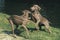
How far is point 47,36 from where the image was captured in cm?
922

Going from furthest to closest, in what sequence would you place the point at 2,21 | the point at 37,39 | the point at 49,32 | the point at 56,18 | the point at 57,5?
1. the point at 57,5
2. the point at 56,18
3. the point at 2,21
4. the point at 49,32
5. the point at 37,39

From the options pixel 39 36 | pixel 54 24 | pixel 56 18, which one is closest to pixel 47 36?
pixel 39 36

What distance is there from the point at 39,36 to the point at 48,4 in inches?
278

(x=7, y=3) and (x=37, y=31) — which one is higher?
(x=7, y=3)

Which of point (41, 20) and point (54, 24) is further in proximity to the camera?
point (54, 24)

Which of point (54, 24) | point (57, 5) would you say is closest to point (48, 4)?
point (57, 5)

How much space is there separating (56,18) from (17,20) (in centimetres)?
375

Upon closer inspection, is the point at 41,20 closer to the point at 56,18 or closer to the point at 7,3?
the point at 56,18

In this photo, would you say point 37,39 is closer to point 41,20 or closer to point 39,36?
point 39,36

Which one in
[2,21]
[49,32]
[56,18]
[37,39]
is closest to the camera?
[37,39]

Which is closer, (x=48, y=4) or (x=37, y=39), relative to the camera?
(x=37, y=39)

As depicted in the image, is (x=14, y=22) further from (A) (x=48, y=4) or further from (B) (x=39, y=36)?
(A) (x=48, y=4)

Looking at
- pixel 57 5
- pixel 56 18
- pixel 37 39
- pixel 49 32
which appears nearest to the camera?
pixel 37 39

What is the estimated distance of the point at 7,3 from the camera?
1591 cm
